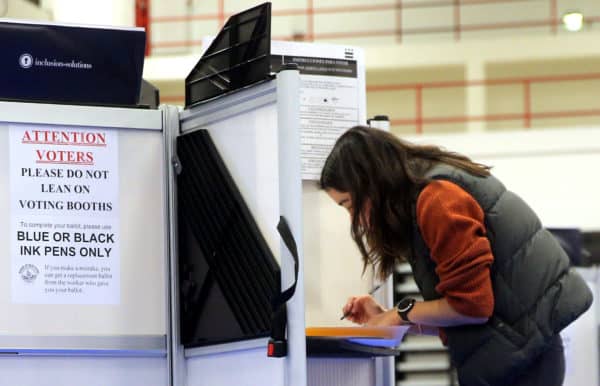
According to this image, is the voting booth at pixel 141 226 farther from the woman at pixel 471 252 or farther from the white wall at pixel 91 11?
the white wall at pixel 91 11

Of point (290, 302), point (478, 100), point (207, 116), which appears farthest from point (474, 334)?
point (478, 100)

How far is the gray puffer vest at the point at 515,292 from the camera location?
219 centimetres

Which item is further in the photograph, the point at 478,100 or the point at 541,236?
the point at 478,100

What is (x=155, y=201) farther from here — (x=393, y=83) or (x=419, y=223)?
(x=393, y=83)

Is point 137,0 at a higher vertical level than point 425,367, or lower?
higher

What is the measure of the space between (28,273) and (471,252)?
102 centimetres

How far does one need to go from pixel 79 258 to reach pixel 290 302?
618 mm

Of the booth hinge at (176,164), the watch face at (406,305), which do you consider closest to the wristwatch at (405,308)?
the watch face at (406,305)

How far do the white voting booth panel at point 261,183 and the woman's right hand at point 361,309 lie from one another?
0.33 metres

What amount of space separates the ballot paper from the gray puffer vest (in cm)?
23

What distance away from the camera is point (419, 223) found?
2.21m

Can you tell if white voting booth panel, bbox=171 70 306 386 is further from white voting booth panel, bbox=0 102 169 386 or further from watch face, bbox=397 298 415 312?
watch face, bbox=397 298 415 312

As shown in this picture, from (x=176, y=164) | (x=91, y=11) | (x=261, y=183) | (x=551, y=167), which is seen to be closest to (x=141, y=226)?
(x=176, y=164)

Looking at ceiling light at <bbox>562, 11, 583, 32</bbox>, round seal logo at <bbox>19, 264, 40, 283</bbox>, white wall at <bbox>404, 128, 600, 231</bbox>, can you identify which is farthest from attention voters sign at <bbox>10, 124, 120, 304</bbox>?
ceiling light at <bbox>562, 11, 583, 32</bbox>
